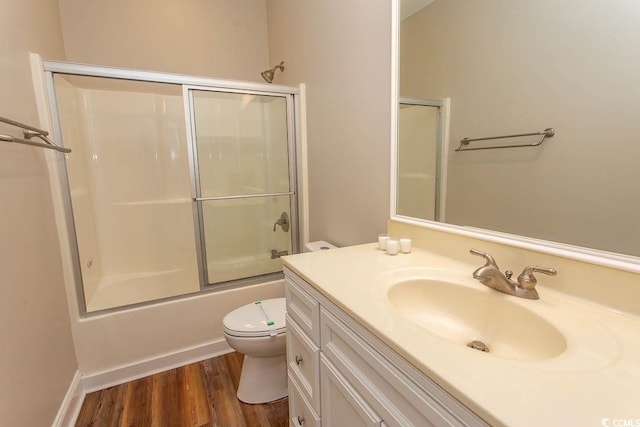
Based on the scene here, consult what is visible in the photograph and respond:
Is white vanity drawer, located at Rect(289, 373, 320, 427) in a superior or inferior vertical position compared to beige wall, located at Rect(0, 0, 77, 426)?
inferior

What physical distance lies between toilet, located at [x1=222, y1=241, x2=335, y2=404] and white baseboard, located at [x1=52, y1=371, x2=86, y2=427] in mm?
794

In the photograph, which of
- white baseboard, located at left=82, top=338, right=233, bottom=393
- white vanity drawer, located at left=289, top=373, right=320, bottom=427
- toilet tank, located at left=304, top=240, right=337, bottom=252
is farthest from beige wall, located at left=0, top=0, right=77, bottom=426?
toilet tank, located at left=304, top=240, right=337, bottom=252

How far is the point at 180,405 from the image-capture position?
157 centimetres

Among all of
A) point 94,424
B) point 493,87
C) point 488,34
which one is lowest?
point 94,424

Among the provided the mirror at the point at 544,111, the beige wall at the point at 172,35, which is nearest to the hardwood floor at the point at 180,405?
the mirror at the point at 544,111

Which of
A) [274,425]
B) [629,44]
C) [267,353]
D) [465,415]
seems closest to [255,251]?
[267,353]

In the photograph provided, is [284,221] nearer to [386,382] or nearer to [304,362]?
[304,362]

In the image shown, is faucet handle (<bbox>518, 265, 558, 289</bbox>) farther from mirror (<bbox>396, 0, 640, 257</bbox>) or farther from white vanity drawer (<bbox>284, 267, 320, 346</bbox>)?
white vanity drawer (<bbox>284, 267, 320, 346</bbox>)

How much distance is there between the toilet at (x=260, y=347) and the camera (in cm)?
147

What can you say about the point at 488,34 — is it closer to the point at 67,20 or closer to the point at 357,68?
the point at 357,68

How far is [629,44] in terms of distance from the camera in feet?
2.29

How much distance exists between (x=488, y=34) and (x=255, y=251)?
6.75 feet

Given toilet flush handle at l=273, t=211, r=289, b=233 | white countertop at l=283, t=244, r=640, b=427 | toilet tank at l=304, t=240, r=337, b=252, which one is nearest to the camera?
white countertop at l=283, t=244, r=640, b=427

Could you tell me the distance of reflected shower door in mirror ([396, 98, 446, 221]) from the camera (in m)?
1.22
